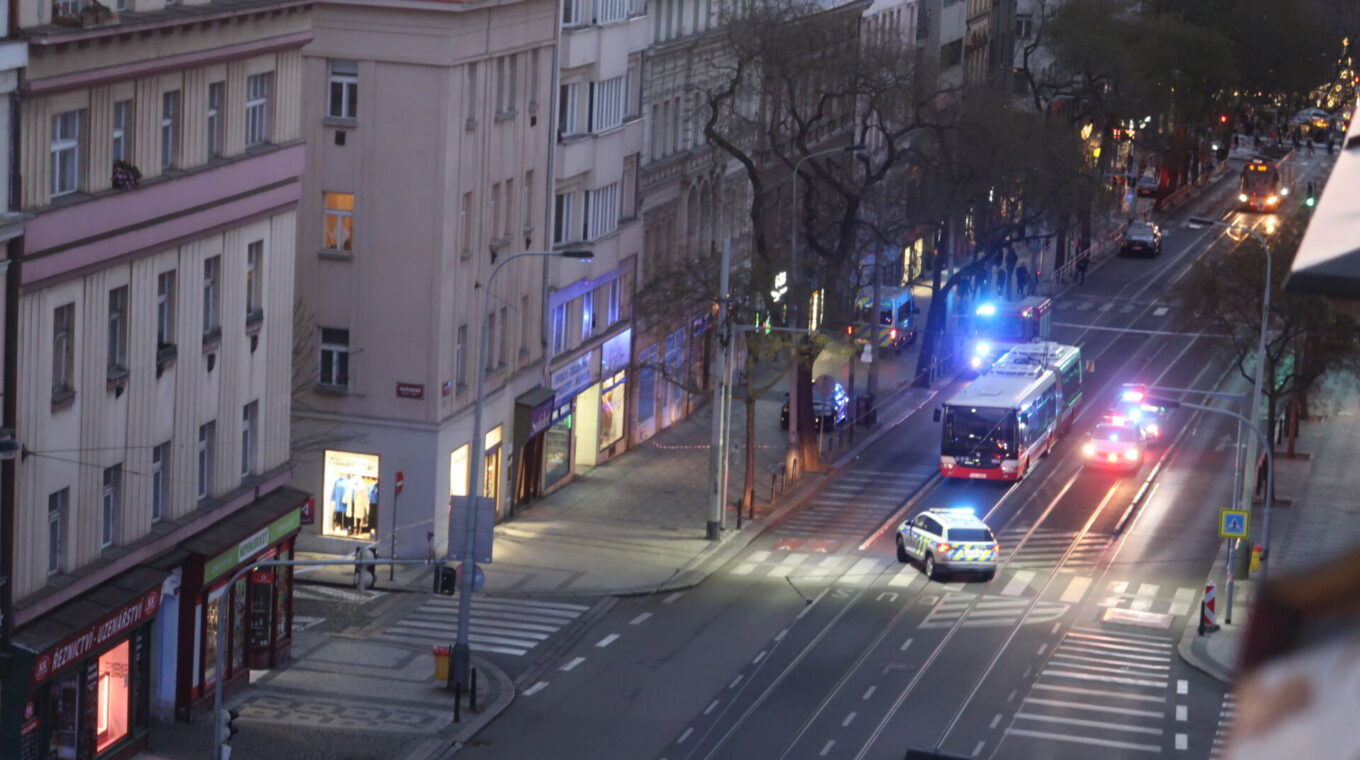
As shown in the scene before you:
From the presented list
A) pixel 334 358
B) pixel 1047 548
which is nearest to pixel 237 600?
pixel 334 358

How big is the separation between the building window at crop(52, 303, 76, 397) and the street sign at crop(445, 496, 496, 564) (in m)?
9.66

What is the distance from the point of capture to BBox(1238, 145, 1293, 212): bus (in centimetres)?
13475

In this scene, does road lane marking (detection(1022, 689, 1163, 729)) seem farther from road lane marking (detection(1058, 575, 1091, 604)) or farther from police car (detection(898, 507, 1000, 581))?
police car (detection(898, 507, 1000, 581))

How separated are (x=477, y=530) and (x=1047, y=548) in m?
23.9

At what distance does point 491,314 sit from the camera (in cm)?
6112

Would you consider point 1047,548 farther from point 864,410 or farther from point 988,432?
point 864,410

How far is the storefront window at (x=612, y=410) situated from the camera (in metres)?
71.3

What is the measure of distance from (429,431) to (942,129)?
2697 cm

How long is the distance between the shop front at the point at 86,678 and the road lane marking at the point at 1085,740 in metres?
17.0

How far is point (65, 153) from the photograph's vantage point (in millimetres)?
36719

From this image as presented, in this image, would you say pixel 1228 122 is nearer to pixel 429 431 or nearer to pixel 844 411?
→ pixel 844 411

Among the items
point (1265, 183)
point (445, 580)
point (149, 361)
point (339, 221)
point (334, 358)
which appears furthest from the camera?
point (1265, 183)

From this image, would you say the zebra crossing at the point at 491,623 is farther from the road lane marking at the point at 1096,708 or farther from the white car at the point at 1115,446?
the white car at the point at 1115,446

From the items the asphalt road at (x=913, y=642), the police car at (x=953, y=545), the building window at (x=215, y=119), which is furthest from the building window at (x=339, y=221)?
the police car at (x=953, y=545)
